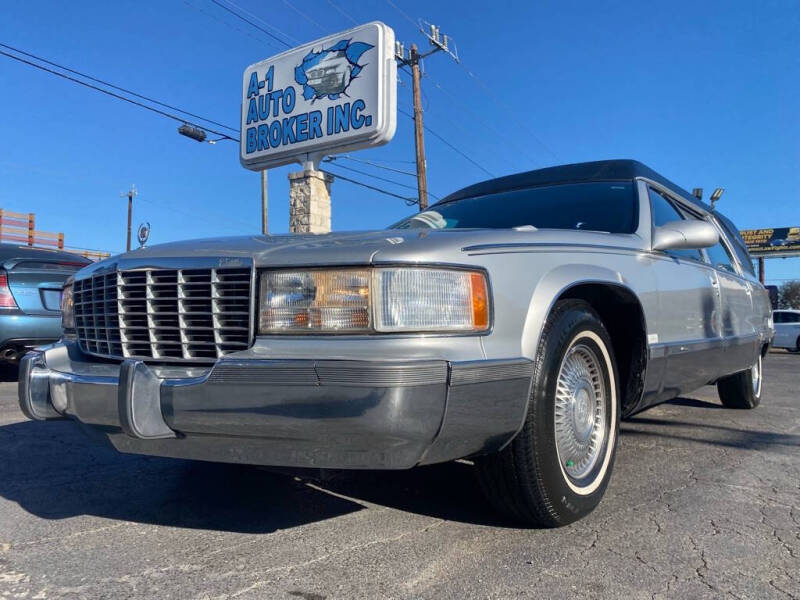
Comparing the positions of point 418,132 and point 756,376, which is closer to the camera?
point 756,376

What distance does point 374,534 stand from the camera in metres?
2.32

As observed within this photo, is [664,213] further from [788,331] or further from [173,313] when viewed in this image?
[788,331]

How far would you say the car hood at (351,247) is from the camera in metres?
1.98

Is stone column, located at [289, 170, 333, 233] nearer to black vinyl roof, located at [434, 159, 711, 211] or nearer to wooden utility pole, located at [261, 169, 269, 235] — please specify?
wooden utility pole, located at [261, 169, 269, 235]

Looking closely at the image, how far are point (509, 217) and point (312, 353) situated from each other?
1937 mm

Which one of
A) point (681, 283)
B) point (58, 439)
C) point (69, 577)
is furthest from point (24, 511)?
point (681, 283)

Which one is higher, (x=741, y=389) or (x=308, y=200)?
(x=308, y=200)

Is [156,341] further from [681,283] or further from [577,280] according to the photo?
[681,283]

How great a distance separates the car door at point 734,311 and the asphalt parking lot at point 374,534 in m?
0.92

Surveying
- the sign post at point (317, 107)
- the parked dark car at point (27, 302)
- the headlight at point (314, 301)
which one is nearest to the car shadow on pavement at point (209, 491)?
the headlight at point (314, 301)

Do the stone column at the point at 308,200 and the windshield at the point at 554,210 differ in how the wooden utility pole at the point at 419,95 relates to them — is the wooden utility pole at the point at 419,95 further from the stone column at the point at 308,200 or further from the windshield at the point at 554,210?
the windshield at the point at 554,210

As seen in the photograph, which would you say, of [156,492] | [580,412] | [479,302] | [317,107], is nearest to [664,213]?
[580,412]

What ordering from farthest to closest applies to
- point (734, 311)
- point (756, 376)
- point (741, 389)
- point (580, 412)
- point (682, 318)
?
point (756, 376), point (741, 389), point (734, 311), point (682, 318), point (580, 412)

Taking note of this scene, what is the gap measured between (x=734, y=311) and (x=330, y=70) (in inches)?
437
